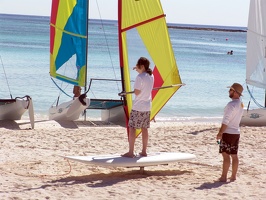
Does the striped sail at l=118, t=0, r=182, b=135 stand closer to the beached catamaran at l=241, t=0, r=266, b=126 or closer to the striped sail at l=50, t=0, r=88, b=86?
the striped sail at l=50, t=0, r=88, b=86

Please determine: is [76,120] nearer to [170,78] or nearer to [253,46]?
[253,46]

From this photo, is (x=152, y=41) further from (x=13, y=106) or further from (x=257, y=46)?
(x=257, y=46)

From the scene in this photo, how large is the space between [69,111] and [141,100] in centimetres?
581

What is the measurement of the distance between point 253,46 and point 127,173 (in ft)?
23.6

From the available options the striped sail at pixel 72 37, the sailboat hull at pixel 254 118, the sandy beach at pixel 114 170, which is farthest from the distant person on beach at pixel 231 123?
the striped sail at pixel 72 37

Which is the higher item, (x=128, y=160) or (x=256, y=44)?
(x=256, y=44)

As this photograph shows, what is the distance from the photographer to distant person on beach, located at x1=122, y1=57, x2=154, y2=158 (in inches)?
302

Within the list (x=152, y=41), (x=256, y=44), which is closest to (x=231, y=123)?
(x=152, y=41)

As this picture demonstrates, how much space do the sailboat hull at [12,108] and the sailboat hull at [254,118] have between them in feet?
14.9

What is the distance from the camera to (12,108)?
12.9 meters

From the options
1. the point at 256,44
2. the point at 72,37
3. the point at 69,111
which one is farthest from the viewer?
the point at 256,44

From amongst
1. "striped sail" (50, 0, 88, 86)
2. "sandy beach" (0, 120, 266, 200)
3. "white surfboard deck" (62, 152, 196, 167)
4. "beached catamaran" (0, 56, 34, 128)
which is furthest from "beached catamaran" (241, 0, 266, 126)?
"white surfboard deck" (62, 152, 196, 167)

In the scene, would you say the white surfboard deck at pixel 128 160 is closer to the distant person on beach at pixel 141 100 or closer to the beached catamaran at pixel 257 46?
the distant person on beach at pixel 141 100

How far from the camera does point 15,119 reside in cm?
1316
